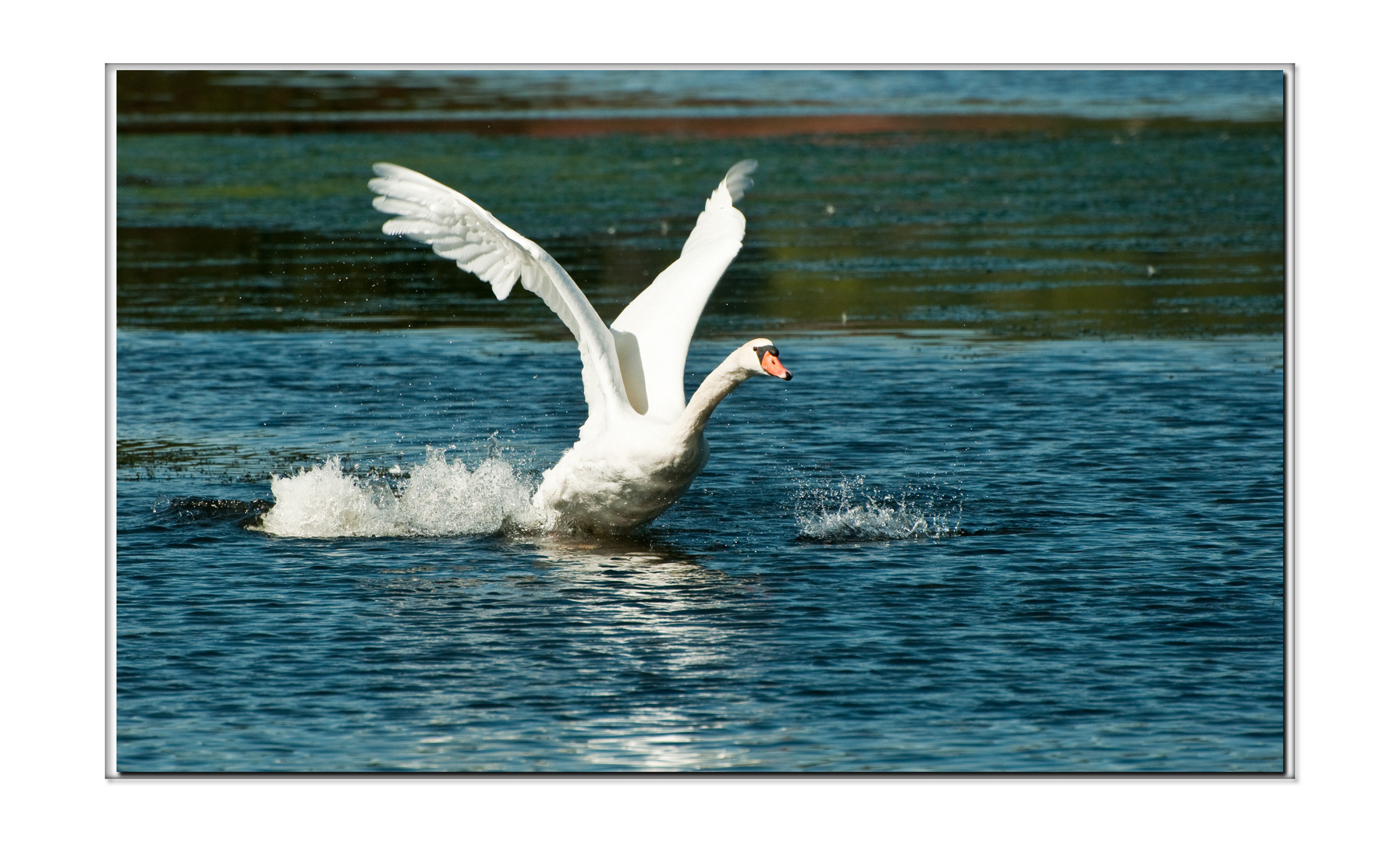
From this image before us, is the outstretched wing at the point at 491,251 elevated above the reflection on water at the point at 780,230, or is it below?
below

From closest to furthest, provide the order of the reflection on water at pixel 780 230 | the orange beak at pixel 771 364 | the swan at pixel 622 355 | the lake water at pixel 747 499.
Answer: the lake water at pixel 747 499 → the swan at pixel 622 355 → the orange beak at pixel 771 364 → the reflection on water at pixel 780 230

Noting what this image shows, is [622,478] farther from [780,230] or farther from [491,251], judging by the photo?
[780,230]

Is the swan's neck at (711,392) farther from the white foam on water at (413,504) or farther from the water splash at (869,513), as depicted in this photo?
the white foam on water at (413,504)

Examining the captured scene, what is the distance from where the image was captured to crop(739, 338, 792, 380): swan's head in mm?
10992

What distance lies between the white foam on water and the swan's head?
2.23 meters

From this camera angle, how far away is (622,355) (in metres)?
12.6

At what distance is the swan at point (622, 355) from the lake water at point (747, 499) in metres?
0.44

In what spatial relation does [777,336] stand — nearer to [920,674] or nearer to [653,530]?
[653,530]

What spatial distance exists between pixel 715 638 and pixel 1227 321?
1146cm

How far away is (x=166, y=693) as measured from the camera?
918 cm

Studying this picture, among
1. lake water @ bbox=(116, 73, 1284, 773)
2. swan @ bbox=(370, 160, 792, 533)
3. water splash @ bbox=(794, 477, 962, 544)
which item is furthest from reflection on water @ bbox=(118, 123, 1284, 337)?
swan @ bbox=(370, 160, 792, 533)

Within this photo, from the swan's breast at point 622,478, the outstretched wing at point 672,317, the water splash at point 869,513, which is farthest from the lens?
the outstretched wing at point 672,317

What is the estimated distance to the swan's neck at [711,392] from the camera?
1116cm

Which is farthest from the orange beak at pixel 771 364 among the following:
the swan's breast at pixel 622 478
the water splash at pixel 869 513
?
the water splash at pixel 869 513
